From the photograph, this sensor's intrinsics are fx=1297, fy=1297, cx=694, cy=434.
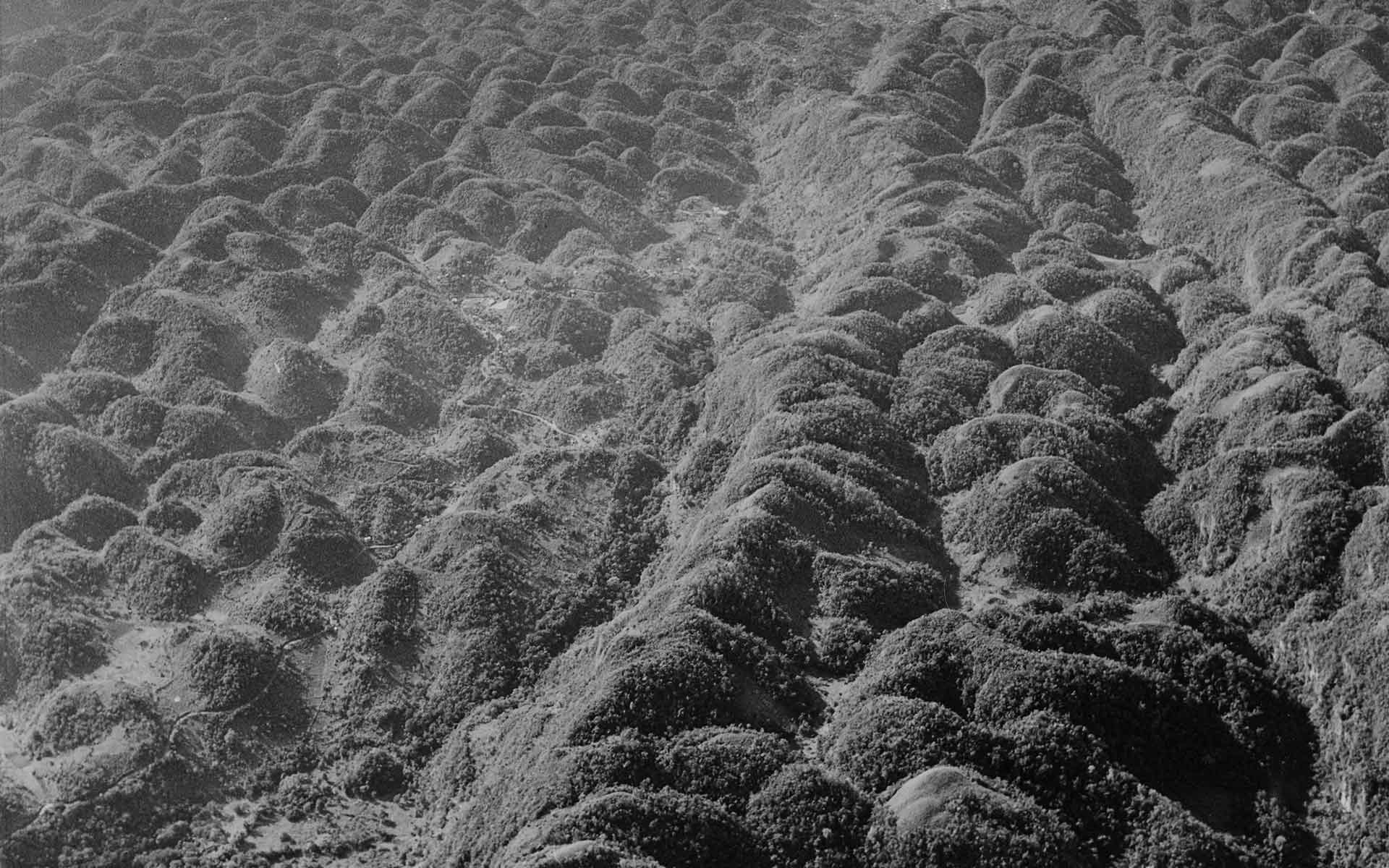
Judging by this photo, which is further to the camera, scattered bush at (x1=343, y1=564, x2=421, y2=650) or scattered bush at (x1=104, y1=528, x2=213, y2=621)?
scattered bush at (x1=104, y1=528, x2=213, y2=621)

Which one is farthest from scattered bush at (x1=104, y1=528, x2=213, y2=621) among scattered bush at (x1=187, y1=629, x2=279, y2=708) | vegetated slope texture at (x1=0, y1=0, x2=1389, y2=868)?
scattered bush at (x1=187, y1=629, x2=279, y2=708)

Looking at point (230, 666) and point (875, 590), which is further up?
point (230, 666)

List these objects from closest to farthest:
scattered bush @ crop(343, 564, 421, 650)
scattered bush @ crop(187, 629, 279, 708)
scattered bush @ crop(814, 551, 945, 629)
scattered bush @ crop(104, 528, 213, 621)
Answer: scattered bush @ crop(814, 551, 945, 629) → scattered bush @ crop(187, 629, 279, 708) → scattered bush @ crop(343, 564, 421, 650) → scattered bush @ crop(104, 528, 213, 621)

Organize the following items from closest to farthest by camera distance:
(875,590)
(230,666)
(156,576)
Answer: (875,590)
(230,666)
(156,576)

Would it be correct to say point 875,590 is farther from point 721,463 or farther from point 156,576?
point 156,576

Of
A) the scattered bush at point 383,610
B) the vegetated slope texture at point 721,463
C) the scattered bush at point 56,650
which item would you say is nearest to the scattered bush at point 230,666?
the vegetated slope texture at point 721,463

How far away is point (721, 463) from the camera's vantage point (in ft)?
158

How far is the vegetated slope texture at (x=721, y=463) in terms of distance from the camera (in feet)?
108

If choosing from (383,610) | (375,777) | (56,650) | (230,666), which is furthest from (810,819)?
(56,650)

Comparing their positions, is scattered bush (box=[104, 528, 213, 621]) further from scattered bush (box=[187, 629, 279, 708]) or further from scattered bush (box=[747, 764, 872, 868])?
scattered bush (box=[747, 764, 872, 868])

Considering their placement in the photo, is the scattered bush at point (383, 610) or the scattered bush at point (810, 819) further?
the scattered bush at point (383, 610)

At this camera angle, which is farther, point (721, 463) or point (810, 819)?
point (721, 463)

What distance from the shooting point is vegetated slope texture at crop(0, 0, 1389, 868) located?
108 ft

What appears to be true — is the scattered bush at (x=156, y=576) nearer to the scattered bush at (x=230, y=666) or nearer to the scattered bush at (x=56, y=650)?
the scattered bush at (x=56, y=650)
